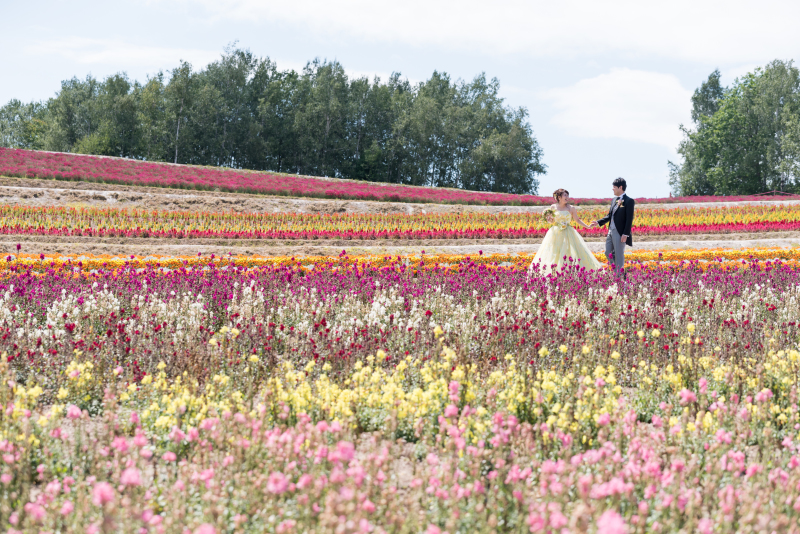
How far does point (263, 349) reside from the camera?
16.9 ft

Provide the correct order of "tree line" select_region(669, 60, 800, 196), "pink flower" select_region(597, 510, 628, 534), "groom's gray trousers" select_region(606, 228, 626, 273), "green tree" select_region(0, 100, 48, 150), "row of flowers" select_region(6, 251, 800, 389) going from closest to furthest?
"pink flower" select_region(597, 510, 628, 534)
"row of flowers" select_region(6, 251, 800, 389)
"groom's gray trousers" select_region(606, 228, 626, 273)
"tree line" select_region(669, 60, 800, 196)
"green tree" select_region(0, 100, 48, 150)

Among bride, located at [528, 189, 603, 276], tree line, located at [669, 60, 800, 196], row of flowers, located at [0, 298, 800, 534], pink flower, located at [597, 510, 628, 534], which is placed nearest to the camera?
pink flower, located at [597, 510, 628, 534]

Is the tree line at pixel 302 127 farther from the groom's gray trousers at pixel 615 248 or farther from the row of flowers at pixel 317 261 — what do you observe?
the groom's gray trousers at pixel 615 248

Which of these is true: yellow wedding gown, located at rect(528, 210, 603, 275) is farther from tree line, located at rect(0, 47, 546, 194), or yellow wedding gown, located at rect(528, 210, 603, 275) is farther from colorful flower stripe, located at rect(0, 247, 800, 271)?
tree line, located at rect(0, 47, 546, 194)

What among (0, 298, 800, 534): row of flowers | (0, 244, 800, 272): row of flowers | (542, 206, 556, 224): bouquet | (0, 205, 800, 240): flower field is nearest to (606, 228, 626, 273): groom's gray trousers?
(0, 244, 800, 272): row of flowers

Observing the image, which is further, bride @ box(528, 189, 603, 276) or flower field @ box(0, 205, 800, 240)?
flower field @ box(0, 205, 800, 240)

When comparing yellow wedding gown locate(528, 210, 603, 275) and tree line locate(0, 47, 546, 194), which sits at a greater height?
tree line locate(0, 47, 546, 194)

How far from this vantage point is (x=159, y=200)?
75.8 ft

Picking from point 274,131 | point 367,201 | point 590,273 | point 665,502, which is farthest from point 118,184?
point 274,131

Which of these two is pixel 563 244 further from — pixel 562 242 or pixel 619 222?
pixel 619 222

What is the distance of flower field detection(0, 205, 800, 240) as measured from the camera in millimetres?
17000

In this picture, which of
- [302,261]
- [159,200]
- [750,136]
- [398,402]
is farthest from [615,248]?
[750,136]

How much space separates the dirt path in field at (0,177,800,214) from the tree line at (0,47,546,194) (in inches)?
1188

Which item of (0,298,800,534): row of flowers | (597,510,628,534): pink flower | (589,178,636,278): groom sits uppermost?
(589,178,636,278): groom
